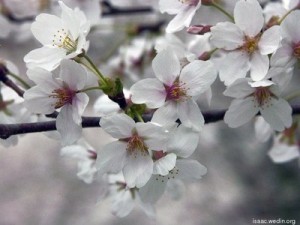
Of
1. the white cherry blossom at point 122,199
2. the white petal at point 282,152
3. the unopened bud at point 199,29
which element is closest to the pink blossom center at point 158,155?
the unopened bud at point 199,29

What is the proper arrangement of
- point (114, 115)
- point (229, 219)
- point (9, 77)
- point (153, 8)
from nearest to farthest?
point (114, 115) → point (9, 77) → point (153, 8) → point (229, 219)

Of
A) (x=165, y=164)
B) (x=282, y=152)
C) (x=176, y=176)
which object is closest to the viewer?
(x=165, y=164)

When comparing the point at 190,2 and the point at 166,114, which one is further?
the point at 190,2

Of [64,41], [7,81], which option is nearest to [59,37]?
[64,41]

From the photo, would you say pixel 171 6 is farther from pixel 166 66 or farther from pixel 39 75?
pixel 39 75

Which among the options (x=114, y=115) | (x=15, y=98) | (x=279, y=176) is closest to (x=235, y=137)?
(x=279, y=176)

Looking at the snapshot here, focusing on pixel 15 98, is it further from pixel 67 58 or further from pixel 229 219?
pixel 229 219

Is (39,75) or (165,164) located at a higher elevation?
(39,75)
